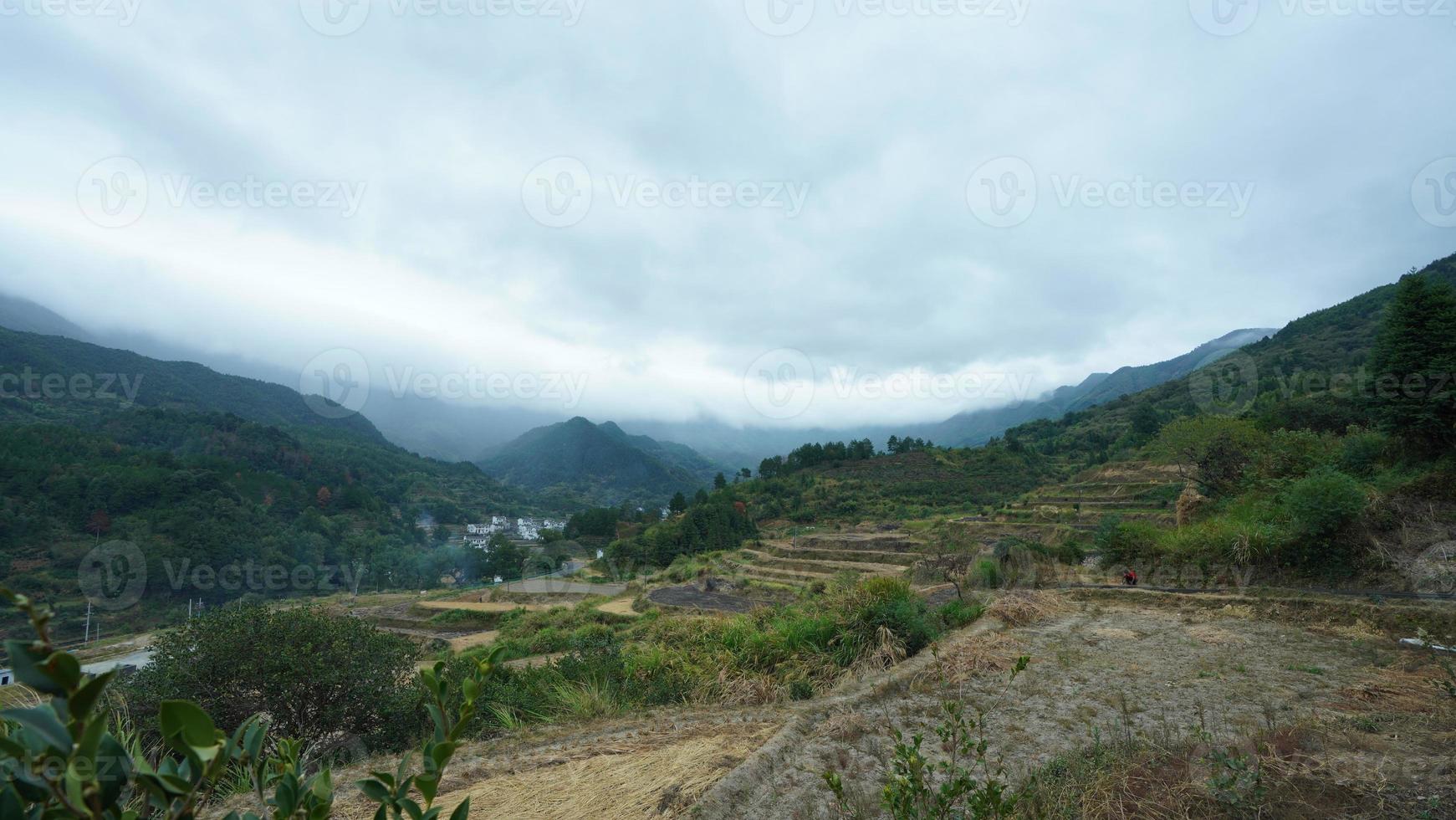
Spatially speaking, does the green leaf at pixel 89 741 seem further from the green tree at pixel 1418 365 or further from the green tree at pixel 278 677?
the green tree at pixel 1418 365

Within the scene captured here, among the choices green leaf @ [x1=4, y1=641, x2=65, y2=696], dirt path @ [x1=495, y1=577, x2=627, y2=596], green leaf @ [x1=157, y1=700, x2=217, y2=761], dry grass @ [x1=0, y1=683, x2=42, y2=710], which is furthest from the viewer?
dirt path @ [x1=495, y1=577, x2=627, y2=596]

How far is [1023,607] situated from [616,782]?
779cm

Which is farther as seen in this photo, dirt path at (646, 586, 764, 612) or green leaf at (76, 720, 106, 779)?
dirt path at (646, 586, 764, 612)

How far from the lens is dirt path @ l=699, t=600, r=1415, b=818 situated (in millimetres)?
4395

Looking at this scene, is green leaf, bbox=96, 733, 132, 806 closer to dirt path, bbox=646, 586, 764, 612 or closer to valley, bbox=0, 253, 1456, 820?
valley, bbox=0, 253, 1456, 820

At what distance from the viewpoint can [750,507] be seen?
Result: 6744cm

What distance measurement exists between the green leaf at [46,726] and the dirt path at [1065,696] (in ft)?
12.0

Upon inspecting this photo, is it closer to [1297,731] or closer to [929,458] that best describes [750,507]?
[929,458]

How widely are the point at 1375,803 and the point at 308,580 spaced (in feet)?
280

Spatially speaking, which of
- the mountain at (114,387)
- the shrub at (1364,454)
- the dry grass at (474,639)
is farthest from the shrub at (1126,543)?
the mountain at (114,387)

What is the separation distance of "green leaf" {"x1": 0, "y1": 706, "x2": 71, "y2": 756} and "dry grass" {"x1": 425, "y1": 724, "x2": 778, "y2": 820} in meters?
3.54

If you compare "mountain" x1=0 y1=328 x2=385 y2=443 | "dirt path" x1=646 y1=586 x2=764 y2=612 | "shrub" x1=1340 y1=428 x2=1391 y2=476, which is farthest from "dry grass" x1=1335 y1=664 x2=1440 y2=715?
"mountain" x1=0 y1=328 x2=385 y2=443

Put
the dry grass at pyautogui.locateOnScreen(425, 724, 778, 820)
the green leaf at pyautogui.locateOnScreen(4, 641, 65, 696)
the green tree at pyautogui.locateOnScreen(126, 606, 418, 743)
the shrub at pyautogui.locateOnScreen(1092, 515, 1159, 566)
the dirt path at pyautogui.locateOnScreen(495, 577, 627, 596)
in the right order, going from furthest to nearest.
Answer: the dirt path at pyautogui.locateOnScreen(495, 577, 627, 596) < the shrub at pyautogui.locateOnScreen(1092, 515, 1159, 566) < the green tree at pyautogui.locateOnScreen(126, 606, 418, 743) < the dry grass at pyautogui.locateOnScreen(425, 724, 778, 820) < the green leaf at pyautogui.locateOnScreen(4, 641, 65, 696)

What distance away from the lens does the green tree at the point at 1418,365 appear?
36.5 ft
